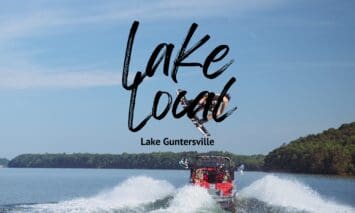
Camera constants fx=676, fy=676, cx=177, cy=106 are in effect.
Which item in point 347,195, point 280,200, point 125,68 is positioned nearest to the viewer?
point 125,68

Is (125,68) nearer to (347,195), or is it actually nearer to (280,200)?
(280,200)

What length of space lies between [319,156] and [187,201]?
4636 cm

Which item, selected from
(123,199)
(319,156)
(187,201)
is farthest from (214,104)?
(319,156)

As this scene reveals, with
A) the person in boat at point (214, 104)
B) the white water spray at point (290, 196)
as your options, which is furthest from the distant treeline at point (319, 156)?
the person in boat at point (214, 104)

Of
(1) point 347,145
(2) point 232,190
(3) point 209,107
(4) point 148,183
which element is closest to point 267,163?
(1) point 347,145

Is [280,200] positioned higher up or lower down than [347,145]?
lower down

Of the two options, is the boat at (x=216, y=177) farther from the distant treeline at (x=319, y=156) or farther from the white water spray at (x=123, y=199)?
the distant treeline at (x=319, y=156)

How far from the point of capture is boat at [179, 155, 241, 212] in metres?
26.7

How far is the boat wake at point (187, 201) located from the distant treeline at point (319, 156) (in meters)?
28.7

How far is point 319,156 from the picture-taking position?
69438mm

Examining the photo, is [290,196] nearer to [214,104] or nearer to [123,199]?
[123,199]

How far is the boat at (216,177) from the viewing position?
26734mm

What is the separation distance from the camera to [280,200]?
29.1 m

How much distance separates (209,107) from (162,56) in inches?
77.5
